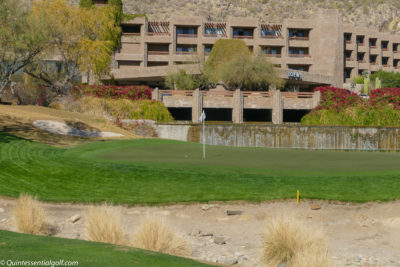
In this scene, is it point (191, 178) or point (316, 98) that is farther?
point (316, 98)

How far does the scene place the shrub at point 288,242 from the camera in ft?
35.0

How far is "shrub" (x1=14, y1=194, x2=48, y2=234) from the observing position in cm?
1274

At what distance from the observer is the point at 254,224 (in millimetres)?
14195

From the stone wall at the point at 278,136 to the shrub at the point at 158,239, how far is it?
33.7 m

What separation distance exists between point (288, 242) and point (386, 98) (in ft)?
164

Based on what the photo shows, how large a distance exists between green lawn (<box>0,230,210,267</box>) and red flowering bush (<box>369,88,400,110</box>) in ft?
168

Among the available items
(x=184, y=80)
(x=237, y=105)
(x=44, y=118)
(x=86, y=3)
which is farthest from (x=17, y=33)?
(x=86, y=3)

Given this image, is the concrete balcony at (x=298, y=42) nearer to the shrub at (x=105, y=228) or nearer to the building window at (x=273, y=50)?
the building window at (x=273, y=50)

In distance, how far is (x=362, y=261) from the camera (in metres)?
11.1

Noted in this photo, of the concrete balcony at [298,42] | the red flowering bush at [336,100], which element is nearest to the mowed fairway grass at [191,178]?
the red flowering bush at [336,100]

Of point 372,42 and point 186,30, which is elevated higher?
point 372,42

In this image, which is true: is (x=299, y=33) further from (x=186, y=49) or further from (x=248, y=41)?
(x=186, y=49)

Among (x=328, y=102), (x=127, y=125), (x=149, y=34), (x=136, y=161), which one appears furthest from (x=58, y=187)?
(x=149, y=34)

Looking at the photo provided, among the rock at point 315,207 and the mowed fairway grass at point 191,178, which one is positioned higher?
the mowed fairway grass at point 191,178
